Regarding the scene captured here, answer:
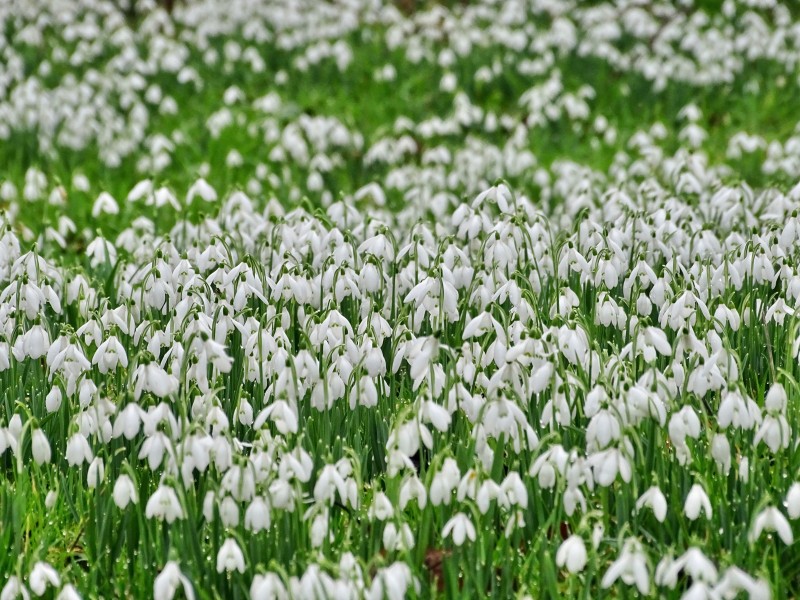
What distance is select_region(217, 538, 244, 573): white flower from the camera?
231 centimetres

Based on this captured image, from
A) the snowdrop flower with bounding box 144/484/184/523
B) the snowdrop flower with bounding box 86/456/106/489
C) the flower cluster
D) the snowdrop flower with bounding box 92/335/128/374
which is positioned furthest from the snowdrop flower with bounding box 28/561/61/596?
the snowdrop flower with bounding box 92/335/128/374

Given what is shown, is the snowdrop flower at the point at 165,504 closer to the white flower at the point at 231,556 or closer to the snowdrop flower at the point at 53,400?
the white flower at the point at 231,556

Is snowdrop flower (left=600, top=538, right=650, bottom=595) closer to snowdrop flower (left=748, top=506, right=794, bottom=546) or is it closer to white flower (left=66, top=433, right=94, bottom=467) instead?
snowdrop flower (left=748, top=506, right=794, bottom=546)

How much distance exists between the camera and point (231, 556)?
2.33m

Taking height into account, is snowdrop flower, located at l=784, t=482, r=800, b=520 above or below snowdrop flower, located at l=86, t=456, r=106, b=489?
below

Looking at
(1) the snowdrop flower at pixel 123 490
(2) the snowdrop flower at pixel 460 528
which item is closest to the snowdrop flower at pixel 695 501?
(2) the snowdrop flower at pixel 460 528

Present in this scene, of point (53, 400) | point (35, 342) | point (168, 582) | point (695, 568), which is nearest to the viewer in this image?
point (695, 568)

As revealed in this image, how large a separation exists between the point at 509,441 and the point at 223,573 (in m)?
0.71

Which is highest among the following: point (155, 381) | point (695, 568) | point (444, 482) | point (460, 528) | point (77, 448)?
point (155, 381)

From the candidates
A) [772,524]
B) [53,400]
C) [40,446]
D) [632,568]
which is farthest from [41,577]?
[772,524]

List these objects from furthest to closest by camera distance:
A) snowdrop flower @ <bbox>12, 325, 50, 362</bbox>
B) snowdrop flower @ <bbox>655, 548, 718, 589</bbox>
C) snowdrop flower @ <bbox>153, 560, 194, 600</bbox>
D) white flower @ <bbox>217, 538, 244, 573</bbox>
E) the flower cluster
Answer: snowdrop flower @ <bbox>12, 325, 50, 362</bbox> → the flower cluster → white flower @ <bbox>217, 538, 244, 573</bbox> → snowdrop flower @ <bbox>153, 560, 194, 600</bbox> → snowdrop flower @ <bbox>655, 548, 718, 589</bbox>

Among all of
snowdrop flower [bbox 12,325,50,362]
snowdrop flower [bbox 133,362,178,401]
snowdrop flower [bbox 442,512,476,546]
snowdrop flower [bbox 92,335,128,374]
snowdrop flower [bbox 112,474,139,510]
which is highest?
snowdrop flower [bbox 12,325,50,362]

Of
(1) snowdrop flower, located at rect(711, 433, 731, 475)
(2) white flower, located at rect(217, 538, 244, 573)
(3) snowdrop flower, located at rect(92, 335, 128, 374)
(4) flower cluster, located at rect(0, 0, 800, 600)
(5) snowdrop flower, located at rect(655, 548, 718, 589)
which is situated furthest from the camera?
(3) snowdrop flower, located at rect(92, 335, 128, 374)

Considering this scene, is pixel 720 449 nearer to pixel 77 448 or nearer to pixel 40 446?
pixel 77 448
